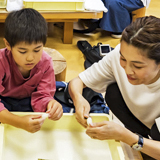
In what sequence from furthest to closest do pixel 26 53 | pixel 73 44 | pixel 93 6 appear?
pixel 73 44 → pixel 93 6 → pixel 26 53

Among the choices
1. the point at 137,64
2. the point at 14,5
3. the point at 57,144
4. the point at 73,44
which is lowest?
the point at 73,44

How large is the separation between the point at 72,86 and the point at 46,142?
12.1 inches

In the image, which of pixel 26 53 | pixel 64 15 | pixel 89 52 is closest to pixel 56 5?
pixel 64 15

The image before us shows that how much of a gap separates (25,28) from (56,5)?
3.85ft

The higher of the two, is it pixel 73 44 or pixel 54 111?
pixel 54 111

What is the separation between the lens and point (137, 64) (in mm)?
950

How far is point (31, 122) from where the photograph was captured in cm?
103

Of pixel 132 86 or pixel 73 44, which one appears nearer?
pixel 132 86

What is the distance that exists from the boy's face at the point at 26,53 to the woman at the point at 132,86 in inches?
10.6

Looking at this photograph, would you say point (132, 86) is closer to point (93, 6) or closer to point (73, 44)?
point (93, 6)

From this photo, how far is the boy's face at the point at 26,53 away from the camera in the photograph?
41.5 inches

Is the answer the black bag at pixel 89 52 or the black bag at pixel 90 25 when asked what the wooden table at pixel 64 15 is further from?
the black bag at pixel 90 25

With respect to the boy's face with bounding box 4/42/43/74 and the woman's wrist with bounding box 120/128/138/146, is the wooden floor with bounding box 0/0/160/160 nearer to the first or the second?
the boy's face with bounding box 4/42/43/74

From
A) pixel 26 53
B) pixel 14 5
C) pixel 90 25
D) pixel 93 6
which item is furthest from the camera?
pixel 90 25
